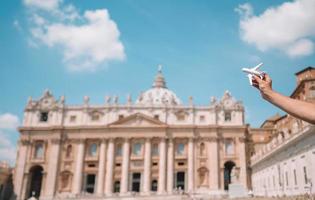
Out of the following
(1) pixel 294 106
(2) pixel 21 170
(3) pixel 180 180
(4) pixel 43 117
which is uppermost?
(4) pixel 43 117

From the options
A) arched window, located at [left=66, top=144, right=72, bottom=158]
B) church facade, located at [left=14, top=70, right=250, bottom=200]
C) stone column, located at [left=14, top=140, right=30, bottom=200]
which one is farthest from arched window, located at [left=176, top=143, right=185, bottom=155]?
stone column, located at [left=14, top=140, right=30, bottom=200]

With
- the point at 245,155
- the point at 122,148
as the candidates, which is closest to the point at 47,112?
the point at 122,148

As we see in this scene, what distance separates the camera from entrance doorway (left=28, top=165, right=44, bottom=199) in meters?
57.2

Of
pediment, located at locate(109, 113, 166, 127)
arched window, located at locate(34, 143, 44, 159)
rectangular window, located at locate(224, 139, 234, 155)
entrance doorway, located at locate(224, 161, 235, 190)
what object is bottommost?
entrance doorway, located at locate(224, 161, 235, 190)

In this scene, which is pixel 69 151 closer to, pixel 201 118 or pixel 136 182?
pixel 136 182

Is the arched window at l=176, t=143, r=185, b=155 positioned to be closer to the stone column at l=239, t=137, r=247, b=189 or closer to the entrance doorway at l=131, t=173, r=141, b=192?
the entrance doorway at l=131, t=173, r=141, b=192

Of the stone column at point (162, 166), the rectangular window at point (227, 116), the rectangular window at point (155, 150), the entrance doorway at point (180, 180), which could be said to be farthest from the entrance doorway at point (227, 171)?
the rectangular window at point (155, 150)

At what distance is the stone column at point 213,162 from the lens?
179 ft

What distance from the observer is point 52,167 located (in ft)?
183

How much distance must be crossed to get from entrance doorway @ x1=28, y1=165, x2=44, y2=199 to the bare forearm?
196ft

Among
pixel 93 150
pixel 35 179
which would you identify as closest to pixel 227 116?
pixel 93 150

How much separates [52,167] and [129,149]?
13.0 m

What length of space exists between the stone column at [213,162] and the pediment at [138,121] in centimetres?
868

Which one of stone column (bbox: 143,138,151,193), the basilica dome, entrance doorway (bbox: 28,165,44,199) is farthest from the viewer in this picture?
the basilica dome
